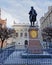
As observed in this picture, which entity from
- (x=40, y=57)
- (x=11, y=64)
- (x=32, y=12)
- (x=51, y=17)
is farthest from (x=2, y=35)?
(x=11, y=64)

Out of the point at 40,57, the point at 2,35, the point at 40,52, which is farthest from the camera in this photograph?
the point at 2,35

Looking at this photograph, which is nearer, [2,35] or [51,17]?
[2,35]

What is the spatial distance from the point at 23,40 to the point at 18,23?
687 cm

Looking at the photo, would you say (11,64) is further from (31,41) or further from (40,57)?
(31,41)

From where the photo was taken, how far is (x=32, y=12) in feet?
88.2

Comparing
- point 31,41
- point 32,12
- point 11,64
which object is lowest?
point 11,64

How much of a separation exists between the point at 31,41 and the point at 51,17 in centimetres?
4049

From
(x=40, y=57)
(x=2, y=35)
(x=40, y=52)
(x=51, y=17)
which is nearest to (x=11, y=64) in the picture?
(x=40, y=57)

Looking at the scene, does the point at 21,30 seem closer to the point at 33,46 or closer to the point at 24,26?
the point at 24,26

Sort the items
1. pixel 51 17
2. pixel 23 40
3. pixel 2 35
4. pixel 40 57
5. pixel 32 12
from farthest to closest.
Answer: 1. pixel 23 40
2. pixel 51 17
3. pixel 2 35
4. pixel 32 12
5. pixel 40 57

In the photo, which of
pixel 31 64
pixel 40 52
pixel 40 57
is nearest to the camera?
pixel 31 64

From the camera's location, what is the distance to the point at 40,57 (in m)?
23.0

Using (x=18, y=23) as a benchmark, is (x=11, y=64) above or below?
below

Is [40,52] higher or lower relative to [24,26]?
lower
